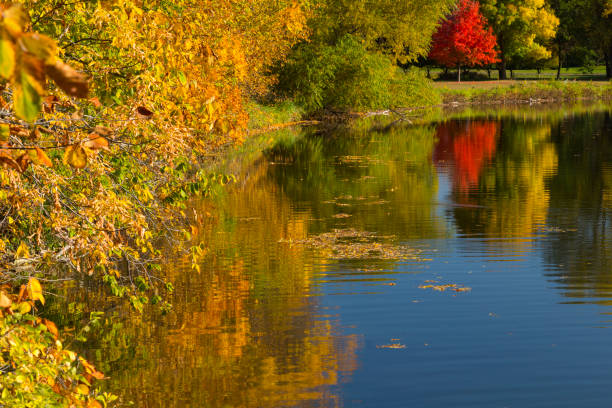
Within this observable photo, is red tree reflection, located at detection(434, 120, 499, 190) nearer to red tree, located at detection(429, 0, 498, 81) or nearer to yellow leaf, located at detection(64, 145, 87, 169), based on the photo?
yellow leaf, located at detection(64, 145, 87, 169)

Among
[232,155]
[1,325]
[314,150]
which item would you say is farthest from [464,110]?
[1,325]

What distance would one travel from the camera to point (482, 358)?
43.9 feet

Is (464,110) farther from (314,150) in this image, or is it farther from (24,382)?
(24,382)

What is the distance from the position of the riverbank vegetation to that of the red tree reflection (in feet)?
26.1

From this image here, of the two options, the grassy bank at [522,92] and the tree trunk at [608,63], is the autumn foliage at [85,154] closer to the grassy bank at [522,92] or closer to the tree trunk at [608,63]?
the grassy bank at [522,92]

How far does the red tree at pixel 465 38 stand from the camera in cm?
9069

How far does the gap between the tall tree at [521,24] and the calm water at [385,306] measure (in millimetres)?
67385

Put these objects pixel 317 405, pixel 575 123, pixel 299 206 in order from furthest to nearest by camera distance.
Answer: pixel 575 123 < pixel 299 206 < pixel 317 405

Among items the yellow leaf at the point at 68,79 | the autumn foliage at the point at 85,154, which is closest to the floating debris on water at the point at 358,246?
the autumn foliage at the point at 85,154

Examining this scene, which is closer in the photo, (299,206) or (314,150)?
(299,206)

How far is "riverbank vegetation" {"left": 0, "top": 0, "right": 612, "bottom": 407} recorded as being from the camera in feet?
22.8

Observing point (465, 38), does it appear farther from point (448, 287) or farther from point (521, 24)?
point (448, 287)

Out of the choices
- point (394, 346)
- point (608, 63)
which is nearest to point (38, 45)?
A: point (394, 346)

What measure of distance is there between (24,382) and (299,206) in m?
21.3
